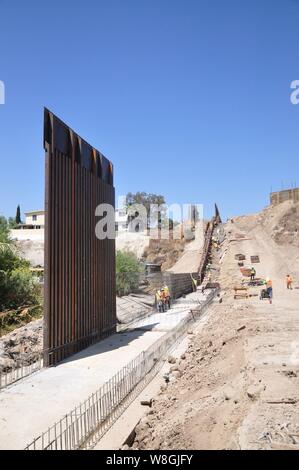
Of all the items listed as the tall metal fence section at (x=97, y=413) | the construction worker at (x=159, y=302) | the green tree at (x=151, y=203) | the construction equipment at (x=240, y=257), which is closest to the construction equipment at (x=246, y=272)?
the construction equipment at (x=240, y=257)

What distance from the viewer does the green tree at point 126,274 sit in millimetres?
32766

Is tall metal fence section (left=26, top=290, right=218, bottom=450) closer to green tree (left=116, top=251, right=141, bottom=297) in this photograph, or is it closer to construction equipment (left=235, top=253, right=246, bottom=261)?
green tree (left=116, top=251, right=141, bottom=297)

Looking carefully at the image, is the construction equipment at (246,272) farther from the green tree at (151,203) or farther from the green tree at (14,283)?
the green tree at (151,203)

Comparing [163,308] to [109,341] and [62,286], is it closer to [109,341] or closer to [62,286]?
[109,341]

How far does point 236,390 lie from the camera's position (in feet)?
27.8

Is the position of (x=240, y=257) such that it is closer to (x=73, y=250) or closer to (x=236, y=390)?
(x=73, y=250)

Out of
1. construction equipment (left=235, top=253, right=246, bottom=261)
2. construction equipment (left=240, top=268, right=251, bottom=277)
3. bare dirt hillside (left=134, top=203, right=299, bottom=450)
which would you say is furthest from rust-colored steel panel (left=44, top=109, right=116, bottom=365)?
construction equipment (left=235, top=253, right=246, bottom=261)

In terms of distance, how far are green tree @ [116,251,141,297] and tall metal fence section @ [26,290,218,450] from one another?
1769cm

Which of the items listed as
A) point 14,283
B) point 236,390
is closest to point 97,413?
point 236,390

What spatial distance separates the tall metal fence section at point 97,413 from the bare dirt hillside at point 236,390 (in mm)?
750

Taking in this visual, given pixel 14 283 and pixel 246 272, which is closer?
pixel 14 283

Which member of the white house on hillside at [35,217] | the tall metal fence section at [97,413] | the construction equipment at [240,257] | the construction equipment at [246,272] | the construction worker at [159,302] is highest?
the white house on hillside at [35,217]

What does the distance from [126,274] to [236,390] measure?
25156 millimetres
